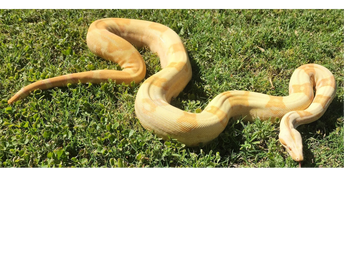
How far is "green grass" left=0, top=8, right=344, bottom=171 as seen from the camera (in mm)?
3686

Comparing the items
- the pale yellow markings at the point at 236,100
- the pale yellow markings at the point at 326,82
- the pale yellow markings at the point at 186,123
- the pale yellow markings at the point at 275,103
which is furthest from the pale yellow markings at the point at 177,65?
the pale yellow markings at the point at 326,82

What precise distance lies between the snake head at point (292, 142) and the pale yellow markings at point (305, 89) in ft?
2.78

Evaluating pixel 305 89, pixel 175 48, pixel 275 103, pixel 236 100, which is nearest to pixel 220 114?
pixel 236 100

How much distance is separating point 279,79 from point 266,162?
1.71m

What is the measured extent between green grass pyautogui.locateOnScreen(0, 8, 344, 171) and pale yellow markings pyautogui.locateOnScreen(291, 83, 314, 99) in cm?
20

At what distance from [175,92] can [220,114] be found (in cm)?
88

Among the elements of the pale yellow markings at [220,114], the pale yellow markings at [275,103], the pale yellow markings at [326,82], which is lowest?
the pale yellow markings at [220,114]

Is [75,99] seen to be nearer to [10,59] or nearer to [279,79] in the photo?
[10,59]

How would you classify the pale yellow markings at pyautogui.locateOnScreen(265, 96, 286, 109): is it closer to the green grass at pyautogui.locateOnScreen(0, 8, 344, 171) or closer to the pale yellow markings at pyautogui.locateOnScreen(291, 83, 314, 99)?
the green grass at pyautogui.locateOnScreen(0, 8, 344, 171)

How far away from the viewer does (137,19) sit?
583cm

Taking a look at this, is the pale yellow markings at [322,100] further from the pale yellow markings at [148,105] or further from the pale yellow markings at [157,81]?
the pale yellow markings at [148,105]

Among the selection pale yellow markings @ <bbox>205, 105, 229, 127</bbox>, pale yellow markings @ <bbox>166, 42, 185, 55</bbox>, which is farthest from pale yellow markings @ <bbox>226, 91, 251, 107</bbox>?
pale yellow markings @ <bbox>166, 42, 185, 55</bbox>

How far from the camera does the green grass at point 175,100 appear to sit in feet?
12.1

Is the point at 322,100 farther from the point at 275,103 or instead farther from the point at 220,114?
the point at 220,114
